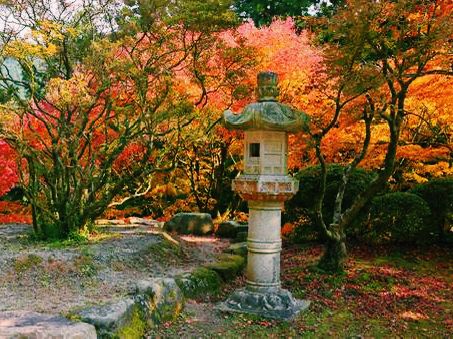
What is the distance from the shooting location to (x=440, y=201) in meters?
11.8

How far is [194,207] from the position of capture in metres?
17.1

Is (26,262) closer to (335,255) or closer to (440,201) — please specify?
(335,255)

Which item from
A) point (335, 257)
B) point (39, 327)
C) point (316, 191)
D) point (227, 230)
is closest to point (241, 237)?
point (227, 230)

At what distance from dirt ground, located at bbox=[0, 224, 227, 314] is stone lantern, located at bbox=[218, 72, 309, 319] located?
5.13 ft

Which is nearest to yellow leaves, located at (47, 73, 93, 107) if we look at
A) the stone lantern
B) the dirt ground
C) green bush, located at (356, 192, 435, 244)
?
the dirt ground

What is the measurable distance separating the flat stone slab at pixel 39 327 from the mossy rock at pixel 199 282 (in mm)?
2518

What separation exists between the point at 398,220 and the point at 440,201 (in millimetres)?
1178

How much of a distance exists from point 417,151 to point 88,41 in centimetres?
770

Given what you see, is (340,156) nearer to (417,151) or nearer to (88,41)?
(417,151)

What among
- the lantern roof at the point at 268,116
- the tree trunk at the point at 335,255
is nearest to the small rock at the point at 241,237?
the tree trunk at the point at 335,255

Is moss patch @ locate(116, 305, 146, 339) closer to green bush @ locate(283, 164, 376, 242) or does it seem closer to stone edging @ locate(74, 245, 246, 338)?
stone edging @ locate(74, 245, 246, 338)

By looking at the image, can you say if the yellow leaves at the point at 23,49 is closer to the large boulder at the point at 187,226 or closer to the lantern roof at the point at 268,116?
the lantern roof at the point at 268,116

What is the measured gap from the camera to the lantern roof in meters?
6.83

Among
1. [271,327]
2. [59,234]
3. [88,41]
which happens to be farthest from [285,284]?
[88,41]
